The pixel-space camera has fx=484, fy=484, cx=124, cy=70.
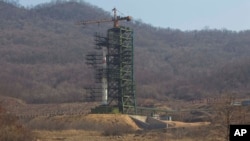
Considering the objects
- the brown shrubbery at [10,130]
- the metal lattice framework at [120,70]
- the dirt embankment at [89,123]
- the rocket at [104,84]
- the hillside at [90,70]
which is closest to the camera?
the brown shrubbery at [10,130]

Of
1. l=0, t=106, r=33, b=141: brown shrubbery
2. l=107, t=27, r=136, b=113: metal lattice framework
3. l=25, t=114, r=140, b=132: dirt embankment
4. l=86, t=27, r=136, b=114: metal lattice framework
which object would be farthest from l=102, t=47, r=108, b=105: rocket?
l=0, t=106, r=33, b=141: brown shrubbery

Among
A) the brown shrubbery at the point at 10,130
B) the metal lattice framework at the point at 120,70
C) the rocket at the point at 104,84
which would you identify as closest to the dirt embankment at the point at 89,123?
the metal lattice framework at the point at 120,70

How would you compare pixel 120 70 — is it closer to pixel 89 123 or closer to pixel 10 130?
pixel 89 123

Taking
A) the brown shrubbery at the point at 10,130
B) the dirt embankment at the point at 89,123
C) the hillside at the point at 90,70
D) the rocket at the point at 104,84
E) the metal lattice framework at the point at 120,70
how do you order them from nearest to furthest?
1. the brown shrubbery at the point at 10,130
2. the dirt embankment at the point at 89,123
3. the metal lattice framework at the point at 120,70
4. the rocket at the point at 104,84
5. the hillside at the point at 90,70

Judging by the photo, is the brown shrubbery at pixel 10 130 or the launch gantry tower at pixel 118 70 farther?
the launch gantry tower at pixel 118 70

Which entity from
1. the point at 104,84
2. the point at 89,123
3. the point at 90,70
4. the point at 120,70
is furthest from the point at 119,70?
the point at 90,70

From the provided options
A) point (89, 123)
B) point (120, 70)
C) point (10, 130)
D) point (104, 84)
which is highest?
point (120, 70)

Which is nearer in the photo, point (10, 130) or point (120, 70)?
point (10, 130)

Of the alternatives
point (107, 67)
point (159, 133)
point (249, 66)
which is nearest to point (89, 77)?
point (249, 66)

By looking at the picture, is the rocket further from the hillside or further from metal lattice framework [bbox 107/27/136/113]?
the hillside

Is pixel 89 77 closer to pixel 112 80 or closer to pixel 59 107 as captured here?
pixel 59 107

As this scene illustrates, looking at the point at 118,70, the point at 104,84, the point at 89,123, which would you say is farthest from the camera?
the point at 104,84

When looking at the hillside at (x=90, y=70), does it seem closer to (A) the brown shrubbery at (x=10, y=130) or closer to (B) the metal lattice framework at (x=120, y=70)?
(B) the metal lattice framework at (x=120, y=70)

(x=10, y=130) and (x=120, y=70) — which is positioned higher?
(x=120, y=70)
